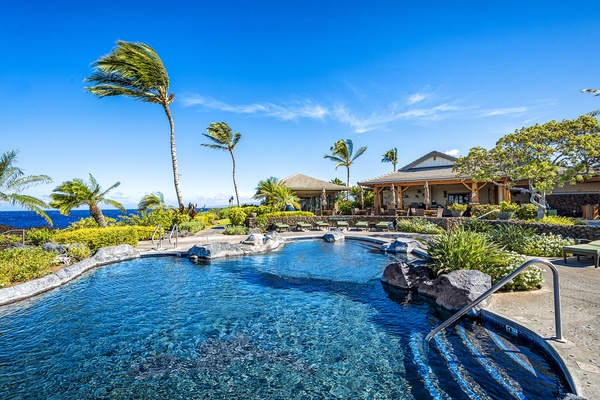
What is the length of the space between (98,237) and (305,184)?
19461mm

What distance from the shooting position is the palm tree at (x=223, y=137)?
35219mm

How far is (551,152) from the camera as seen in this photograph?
1441cm

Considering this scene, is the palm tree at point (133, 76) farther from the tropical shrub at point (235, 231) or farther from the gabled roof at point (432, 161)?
the gabled roof at point (432, 161)

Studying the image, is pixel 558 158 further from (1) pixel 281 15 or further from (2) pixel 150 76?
(2) pixel 150 76

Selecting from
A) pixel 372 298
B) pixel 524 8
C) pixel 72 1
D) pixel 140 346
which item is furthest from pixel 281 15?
pixel 140 346

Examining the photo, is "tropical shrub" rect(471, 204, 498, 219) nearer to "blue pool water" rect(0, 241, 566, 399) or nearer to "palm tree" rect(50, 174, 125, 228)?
"blue pool water" rect(0, 241, 566, 399)

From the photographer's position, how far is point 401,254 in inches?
522

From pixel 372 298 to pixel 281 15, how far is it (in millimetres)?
15046

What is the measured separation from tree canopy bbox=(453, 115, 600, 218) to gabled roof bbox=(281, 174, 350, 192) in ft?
51.6

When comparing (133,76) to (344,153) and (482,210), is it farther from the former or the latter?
(344,153)

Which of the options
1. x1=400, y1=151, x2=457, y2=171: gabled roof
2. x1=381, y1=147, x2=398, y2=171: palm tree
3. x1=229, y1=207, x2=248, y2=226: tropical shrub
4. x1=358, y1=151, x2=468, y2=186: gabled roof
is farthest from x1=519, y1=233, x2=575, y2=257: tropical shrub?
x1=381, y1=147, x2=398, y2=171: palm tree

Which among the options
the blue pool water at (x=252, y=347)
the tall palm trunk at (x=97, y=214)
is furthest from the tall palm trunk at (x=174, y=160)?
the blue pool water at (x=252, y=347)

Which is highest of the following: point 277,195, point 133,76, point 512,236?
point 133,76

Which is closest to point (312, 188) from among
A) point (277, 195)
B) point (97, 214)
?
point (277, 195)
